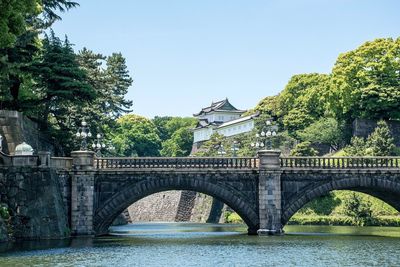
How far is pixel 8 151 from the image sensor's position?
1845 inches

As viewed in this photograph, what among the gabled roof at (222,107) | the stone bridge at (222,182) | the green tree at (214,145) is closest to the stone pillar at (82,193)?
the stone bridge at (222,182)

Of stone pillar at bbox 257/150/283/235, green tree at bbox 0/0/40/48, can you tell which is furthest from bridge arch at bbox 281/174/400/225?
green tree at bbox 0/0/40/48

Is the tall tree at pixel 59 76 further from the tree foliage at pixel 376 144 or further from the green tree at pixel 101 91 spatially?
the tree foliage at pixel 376 144

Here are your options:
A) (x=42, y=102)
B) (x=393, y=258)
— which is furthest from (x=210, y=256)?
(x=42, y=102)

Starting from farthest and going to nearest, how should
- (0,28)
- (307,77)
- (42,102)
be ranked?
1. (307,77)
2. (42,102)
3. (0,28)

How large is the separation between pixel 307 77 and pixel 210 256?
72.7 meters

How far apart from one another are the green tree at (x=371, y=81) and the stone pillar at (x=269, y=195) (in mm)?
32403

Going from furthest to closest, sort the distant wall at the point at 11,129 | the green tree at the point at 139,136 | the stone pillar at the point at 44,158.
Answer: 1. the green tree at the point at 139,136
2. the distant wall at the point at 11,129
3. the stone pillar at the point at 44,158

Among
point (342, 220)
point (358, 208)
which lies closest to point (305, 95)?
point (342, 220)

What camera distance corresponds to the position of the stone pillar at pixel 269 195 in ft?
159

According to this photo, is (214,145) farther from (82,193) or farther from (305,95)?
(82,193)

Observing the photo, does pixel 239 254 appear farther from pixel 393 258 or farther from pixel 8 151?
pixel 8 151

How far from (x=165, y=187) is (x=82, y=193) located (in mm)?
5591

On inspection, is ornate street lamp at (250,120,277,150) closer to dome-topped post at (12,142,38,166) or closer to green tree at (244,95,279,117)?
dome-topped post at (12,142,38,166)
